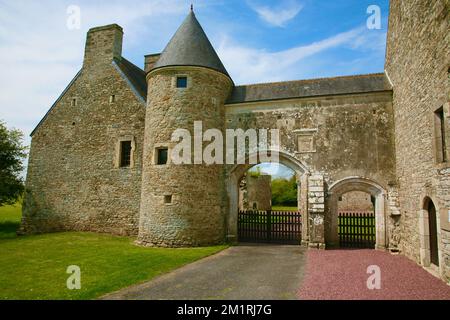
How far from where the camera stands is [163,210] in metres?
11.4

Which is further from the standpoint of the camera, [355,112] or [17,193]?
[17,193]

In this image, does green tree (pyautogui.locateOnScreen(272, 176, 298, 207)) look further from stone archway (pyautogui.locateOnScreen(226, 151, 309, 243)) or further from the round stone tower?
the round stone tower

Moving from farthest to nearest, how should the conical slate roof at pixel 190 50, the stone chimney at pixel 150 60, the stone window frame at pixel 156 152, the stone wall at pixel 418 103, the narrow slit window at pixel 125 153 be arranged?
the stone chimney at pixel 150 60
the narrow slit window at pixel 125 153
the conical slate roof at pixel 190 50
the stone window frame at pixel 156 152
the stone wall at pixel 418 103

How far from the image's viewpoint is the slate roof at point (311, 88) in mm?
11484

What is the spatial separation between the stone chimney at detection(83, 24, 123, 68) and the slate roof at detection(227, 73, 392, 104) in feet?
23.9

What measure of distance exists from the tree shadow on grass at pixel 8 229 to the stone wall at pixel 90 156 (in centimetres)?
74

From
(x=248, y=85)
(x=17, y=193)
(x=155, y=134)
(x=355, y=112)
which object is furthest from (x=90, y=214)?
(x=355, y=112)

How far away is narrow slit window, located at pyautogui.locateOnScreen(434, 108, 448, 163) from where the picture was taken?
6969 mm

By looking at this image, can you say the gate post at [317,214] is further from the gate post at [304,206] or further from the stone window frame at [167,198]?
the stone window frame at [167,198]

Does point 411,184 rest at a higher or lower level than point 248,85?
lower

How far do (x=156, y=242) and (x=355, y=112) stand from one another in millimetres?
9184

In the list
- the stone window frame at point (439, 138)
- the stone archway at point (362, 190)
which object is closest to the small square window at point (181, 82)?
the stone archway at point (362, 190)
